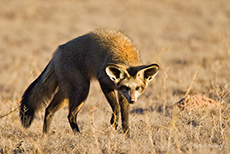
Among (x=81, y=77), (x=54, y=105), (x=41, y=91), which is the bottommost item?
(x=54, y=105)

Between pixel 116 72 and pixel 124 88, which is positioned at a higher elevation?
pixel 116 72

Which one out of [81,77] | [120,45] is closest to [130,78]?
[120,45]

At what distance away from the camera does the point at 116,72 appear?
5387mm

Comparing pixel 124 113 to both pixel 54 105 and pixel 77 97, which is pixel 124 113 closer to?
pixel 77 97

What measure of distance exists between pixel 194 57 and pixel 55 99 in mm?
8577

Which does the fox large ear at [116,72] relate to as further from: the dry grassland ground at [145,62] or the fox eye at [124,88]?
the dry grassland ground at [145,62]

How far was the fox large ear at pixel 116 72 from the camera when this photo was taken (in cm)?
518

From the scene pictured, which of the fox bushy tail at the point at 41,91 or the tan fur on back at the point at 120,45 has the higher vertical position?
the tan fur on back at the point at 120,45

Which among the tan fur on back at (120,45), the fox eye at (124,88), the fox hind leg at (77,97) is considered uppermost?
the tan fur on back at (120,45)

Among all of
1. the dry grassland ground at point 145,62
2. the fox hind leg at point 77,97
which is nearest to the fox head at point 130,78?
the dry grassland ground at point 145,62

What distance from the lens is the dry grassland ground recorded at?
531 cm

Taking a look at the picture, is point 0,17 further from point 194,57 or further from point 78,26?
point 194,57

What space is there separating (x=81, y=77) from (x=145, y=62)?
7.52 m

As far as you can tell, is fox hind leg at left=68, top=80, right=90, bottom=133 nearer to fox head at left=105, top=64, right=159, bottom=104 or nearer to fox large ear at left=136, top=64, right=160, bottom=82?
fox head at left=105, top=64, right=159, bottom=104
